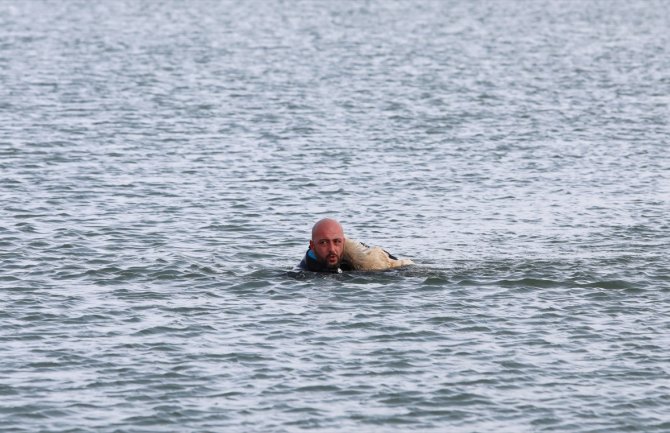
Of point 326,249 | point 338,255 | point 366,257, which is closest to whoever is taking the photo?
point 326,249

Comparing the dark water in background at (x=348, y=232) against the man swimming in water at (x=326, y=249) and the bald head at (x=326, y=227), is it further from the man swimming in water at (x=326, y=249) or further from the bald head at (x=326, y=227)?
the bald head at (x=326, y=227)

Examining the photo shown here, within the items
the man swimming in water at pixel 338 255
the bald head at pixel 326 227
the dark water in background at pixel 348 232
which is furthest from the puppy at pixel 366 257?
the bald head at pixel 326 227

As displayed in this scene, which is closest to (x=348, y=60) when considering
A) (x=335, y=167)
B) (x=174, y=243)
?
(x=335, y=167)

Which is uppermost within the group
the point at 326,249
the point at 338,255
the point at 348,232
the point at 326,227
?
the point at 326,227

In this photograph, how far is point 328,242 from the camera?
2622 centimetres

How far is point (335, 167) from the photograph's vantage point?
135 ft

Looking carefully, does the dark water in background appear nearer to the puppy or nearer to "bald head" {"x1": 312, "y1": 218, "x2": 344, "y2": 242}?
the puppy

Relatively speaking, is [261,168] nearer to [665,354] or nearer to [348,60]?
[665,354]

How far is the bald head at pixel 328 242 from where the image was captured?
26.0 meters

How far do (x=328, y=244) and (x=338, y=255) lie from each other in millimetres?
502

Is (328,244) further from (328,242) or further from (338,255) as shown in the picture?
(338,255)

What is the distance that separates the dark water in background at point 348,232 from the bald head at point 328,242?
486mm

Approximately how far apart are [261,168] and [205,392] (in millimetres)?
20692

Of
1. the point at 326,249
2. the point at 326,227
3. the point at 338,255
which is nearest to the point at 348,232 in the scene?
the point at 338,255
